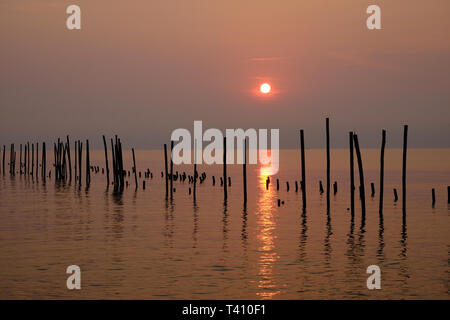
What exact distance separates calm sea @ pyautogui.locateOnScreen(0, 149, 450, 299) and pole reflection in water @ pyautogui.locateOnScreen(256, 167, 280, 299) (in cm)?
5

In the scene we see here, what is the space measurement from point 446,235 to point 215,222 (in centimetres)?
1224

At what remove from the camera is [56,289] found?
19031mm

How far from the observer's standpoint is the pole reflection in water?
19.3 m

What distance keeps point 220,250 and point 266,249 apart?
1.88 m

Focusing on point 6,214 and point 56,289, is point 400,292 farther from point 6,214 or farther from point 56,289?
point 6,214

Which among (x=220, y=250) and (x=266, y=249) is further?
(x=266, y=249)

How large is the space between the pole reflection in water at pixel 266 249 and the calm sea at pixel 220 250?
0.05m

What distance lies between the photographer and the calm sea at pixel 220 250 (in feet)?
63.5

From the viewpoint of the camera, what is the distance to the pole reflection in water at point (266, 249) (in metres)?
19.3

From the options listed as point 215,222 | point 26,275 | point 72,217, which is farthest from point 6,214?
point 26,275

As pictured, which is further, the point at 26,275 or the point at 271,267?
the point at 271,267

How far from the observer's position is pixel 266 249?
27.0 meters
